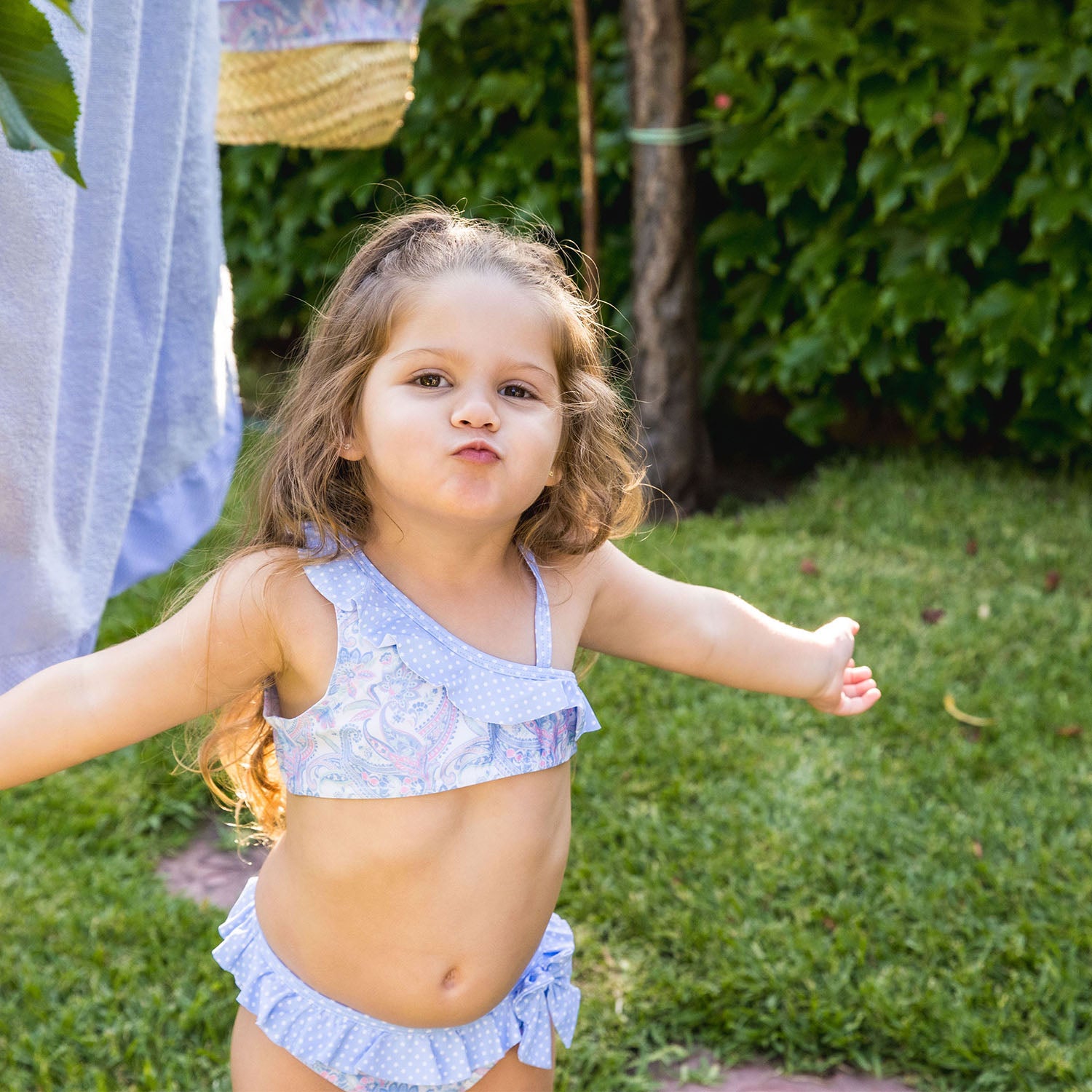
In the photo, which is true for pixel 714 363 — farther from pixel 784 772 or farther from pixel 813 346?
pixel 784 772

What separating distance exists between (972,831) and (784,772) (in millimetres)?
404

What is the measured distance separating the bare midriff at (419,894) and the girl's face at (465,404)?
325 millimetres

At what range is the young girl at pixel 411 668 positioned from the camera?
4.02 ft

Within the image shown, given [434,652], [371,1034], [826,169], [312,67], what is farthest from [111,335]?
[826,169]

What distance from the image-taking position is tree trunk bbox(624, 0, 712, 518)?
A: 401cm

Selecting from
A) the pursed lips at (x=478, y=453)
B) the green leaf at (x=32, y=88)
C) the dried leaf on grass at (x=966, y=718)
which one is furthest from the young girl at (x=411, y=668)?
the dried leaf on grass at (x=966, y=718)

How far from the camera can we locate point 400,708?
1273 millimetres

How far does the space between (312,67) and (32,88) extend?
1858 mm

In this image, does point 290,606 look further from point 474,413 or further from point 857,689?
point 857,689

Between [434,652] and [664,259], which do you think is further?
[664,259]

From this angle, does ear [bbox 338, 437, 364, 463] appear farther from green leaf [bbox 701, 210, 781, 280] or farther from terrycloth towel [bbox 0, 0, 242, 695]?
green leaf [bbox 701, 210, 781, 280]

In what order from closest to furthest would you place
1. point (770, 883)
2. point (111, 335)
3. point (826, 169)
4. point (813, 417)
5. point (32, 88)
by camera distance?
point (32, 88) < point (111, 335) < point (770, 883) < point (826, 169) < point (813, 417)

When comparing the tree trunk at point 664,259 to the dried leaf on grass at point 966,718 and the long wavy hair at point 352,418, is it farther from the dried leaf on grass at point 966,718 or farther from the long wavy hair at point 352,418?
the long wavy hair at point 352,418

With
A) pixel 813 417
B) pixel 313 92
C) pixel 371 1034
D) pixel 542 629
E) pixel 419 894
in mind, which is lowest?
pixel 813 417
